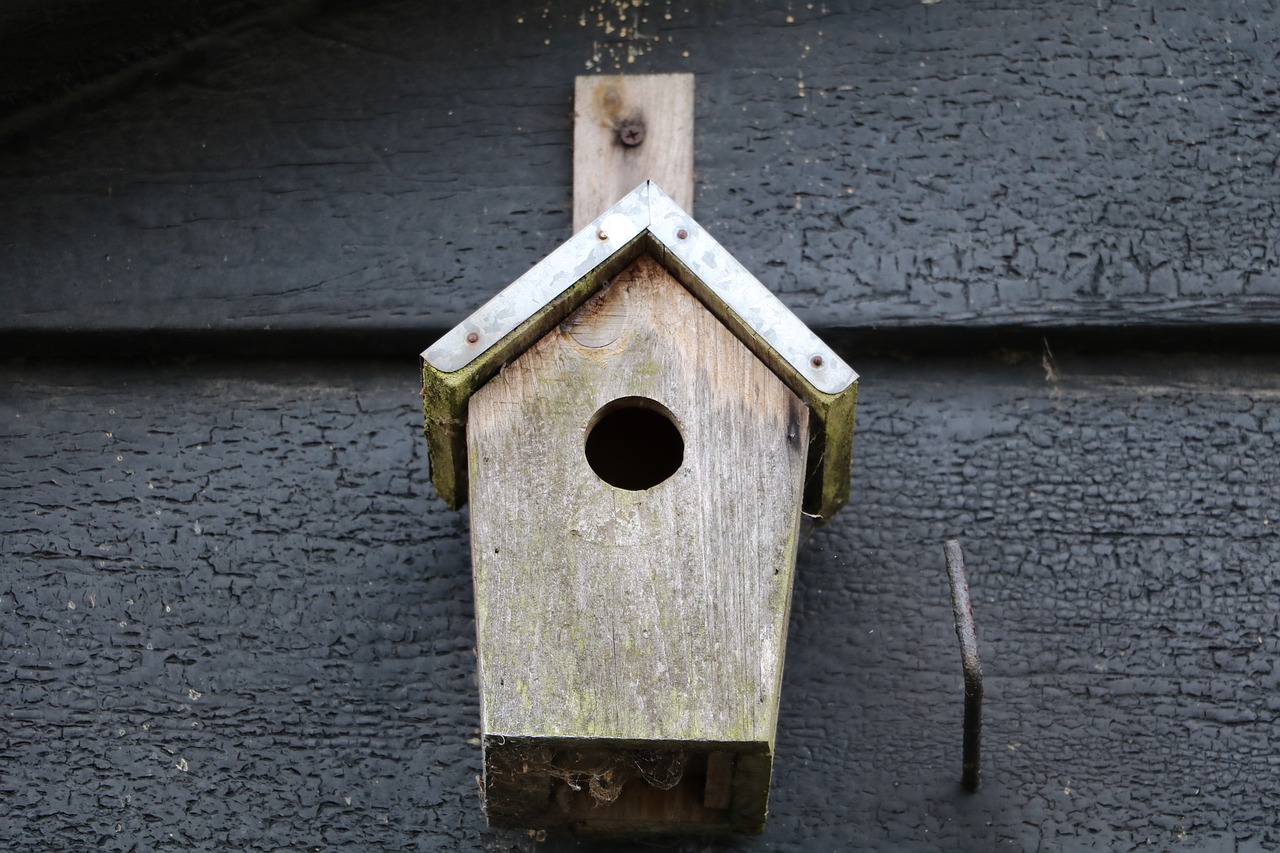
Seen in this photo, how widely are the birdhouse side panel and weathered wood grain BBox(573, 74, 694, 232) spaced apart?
335 mm

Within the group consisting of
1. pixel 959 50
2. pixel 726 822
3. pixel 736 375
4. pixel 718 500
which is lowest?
pixel 726 822

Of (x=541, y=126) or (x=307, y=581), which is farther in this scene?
(x=541, y=126)

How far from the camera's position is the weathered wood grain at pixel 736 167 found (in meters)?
2.00

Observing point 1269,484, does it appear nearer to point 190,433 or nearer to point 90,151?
point 190,433

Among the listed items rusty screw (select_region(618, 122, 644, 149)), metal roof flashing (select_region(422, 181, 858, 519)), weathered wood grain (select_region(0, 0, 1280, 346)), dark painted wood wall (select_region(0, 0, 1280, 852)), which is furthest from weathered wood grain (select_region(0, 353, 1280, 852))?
rusty screw (select_region(618, 122, 644, 149))

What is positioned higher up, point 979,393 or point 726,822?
point 979,393

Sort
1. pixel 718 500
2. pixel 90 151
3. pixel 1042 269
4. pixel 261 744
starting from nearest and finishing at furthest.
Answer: pixel 718 500, pixel 261 744, pixel 1042 269, pixel 90 151

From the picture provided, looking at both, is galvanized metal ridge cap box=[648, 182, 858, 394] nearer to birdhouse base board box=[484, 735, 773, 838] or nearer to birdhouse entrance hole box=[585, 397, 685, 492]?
birdhouse entrance hole box=[585, 397, 685, 492]

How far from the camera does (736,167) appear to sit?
205cm

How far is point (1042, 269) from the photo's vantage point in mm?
1994

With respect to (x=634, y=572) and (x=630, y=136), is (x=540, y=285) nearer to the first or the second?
(x=634, y=572)

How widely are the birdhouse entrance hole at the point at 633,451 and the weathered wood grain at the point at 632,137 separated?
0.28 meters

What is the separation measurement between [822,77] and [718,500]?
0.74m

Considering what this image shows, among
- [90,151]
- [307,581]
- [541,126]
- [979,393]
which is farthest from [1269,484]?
[90,151]
